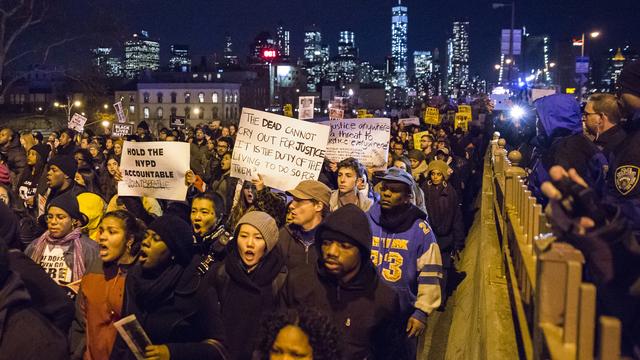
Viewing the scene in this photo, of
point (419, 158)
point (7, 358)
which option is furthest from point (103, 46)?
point (7, 358)

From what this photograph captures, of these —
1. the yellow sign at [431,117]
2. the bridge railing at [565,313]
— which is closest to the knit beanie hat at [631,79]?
the bridge railing at [565,313]

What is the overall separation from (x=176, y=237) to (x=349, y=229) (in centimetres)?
109

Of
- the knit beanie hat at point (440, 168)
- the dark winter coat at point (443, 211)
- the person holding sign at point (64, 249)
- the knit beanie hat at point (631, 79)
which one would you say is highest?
the knit beanie hat at point (631, 79)

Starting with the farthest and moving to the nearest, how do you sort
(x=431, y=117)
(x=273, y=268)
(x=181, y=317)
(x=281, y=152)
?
(x=431, y=117)
(x=281, y=152)
(x=273, y=268)
(x=181, y=317)

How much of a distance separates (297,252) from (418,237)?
0.95 metres

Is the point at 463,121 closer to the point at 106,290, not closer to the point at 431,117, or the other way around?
the point at 431,117

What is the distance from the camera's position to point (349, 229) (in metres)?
4.35

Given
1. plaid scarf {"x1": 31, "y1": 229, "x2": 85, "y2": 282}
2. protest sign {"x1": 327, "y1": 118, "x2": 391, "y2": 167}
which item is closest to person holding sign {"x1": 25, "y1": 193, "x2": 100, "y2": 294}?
plaid scarf {"x1": 31, "y1": 229, "x2": 85, "y2": 282}

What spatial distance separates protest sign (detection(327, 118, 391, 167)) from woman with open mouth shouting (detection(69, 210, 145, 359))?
19.5 ft

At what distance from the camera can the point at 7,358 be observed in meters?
3.58

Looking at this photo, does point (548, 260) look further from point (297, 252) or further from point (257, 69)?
point (257, 69)

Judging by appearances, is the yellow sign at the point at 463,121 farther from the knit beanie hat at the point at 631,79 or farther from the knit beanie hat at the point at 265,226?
the knit beanie hat at the point at 631,79

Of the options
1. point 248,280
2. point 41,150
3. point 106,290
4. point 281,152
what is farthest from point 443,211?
point 106,290

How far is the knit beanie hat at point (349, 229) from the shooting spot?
4348mm
